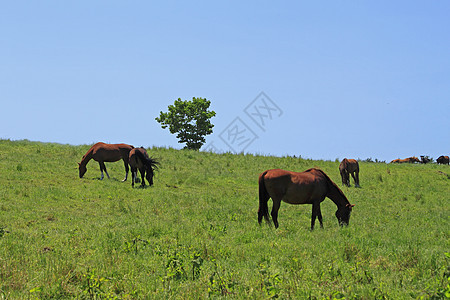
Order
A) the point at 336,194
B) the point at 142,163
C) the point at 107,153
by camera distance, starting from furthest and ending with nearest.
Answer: the point at 107,153 → the point at 142,163 → the point at 336,194

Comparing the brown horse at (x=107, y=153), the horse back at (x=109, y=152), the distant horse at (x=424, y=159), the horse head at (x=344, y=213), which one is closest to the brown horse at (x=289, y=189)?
the horse head at (x=344, y=213)

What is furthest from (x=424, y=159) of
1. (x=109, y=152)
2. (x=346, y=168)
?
(x=109, y=152)

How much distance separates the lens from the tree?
216 feet

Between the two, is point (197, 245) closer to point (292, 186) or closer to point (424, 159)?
point (292, 186)

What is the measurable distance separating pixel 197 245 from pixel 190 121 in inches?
2266

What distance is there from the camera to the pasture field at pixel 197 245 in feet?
21.1

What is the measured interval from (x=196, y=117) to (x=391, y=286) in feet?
199

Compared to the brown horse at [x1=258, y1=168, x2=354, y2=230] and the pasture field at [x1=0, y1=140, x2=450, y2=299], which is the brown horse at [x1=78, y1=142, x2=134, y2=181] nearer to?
the pasture field at [x1=0, y1=140, x2=450, y2=299]

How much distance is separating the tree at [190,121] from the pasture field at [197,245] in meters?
42.5

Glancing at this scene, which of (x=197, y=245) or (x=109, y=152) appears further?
(x=109, y=152)

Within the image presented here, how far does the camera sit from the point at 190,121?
66.2 m

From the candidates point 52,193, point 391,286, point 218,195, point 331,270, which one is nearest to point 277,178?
point 331,270

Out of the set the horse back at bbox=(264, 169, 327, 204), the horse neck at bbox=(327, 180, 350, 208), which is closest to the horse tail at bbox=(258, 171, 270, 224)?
the horse back at bbox=(264, 169, 327, 204)

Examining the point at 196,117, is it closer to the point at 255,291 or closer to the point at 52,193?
the point at 52,193
